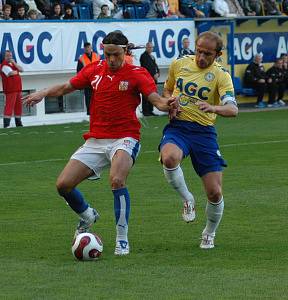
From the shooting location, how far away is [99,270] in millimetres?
9406

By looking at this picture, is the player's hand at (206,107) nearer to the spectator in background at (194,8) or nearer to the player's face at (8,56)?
the player's face at (8,56)

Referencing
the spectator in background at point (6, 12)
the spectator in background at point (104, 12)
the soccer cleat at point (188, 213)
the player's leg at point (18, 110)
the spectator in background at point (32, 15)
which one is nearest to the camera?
the soccer cleat at point (188, 213)

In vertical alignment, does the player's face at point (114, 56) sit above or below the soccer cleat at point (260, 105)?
above

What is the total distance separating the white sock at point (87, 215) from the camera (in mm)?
10594

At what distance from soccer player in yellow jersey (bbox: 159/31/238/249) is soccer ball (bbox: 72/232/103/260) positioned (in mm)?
1155

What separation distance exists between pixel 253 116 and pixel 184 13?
17.3 feet

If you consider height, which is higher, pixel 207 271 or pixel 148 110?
pixel 207 271

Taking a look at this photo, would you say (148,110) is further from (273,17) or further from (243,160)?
(243,160)

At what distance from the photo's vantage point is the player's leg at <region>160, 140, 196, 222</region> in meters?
10.4

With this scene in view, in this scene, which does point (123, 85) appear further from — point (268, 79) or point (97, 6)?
point (268, 79)

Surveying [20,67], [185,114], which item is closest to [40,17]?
[20,67]

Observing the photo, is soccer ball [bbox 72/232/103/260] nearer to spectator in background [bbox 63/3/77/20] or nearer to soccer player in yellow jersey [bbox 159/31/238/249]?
soccer player in yellow jersey [bbox 159/31/238/249]

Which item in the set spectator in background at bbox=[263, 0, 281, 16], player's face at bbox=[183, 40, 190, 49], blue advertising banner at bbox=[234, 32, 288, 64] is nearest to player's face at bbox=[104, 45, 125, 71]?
player's face at bbox=[183, 40, 190, 49]

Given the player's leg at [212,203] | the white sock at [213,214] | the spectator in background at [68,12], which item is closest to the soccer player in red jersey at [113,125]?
the player's leg at [212,203]
